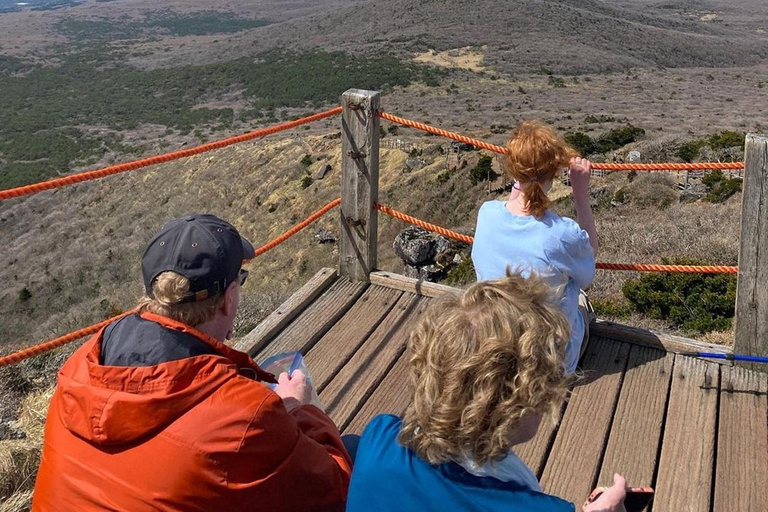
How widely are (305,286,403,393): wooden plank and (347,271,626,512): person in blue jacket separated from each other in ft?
5.87

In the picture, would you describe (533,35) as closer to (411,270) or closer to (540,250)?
(411,270)

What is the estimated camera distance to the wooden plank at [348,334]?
3.34 m

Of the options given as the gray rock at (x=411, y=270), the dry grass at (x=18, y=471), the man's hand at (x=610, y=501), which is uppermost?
the man's hand at (x=610, y=501)

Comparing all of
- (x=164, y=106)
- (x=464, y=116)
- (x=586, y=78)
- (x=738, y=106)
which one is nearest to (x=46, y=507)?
(x=464, y=116)

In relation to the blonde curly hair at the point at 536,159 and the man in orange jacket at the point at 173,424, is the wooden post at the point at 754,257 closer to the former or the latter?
the blonde curly hair at the point at 536,159

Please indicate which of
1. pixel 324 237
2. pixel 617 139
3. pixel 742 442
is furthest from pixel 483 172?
pixel 742 442

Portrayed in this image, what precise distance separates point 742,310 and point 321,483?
7.42ft

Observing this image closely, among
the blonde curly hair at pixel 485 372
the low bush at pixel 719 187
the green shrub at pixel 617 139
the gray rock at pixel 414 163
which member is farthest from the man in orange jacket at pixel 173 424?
the gray rock at pixel 414 163

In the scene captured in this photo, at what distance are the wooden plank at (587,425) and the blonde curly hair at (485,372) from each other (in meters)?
1.25

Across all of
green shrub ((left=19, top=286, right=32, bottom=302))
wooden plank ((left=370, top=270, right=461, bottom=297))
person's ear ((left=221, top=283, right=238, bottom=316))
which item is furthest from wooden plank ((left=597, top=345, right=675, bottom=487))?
green shrub ((left=19, top=286, right=32, bottom=302))

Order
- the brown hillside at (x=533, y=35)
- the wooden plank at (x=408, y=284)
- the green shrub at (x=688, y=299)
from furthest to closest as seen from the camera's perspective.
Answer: the brown hillside at (x=533, y=35)
the green shrub at (x=688, y=299)
the wooden plank at (x=408, y=284)

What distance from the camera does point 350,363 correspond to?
3.36m

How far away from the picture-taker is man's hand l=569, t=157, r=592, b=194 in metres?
2.72

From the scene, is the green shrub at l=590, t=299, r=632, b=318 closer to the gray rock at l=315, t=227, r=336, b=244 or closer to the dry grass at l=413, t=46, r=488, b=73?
the gray rock at l=315, t=227, r=336, b=244
